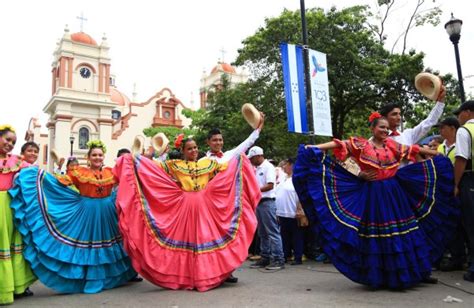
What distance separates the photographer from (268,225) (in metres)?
5.87

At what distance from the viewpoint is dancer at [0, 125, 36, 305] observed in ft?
13.6

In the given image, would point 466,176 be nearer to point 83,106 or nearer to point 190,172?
point 190,172

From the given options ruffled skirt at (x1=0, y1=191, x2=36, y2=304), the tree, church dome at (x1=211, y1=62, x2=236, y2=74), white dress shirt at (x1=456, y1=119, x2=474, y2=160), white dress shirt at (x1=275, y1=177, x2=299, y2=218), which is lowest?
ruffled skirt at (x1=0, y1=191, x2=36, y2=304)

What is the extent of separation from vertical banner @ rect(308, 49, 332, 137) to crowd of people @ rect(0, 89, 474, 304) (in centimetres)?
209

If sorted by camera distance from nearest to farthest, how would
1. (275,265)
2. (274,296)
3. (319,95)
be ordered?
(274,296) → (275,265) → (319,95)

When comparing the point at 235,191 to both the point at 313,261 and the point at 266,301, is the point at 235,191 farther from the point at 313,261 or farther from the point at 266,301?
the point at 313,261

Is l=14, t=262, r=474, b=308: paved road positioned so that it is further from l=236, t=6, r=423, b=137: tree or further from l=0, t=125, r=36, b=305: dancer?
l=236, t=6, r=423, b=137: tree

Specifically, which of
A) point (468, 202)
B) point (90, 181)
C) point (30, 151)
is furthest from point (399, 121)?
point (30, 151)

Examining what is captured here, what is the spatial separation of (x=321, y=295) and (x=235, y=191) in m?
1.63

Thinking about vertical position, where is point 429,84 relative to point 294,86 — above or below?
below

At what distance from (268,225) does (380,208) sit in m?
1.98

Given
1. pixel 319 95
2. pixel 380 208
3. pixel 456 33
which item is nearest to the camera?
pixel 380 208

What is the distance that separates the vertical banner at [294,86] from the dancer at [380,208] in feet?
7.74

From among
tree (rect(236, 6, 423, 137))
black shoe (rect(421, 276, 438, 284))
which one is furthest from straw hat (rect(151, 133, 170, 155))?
tree (rect(236, 6, 423, 137))
